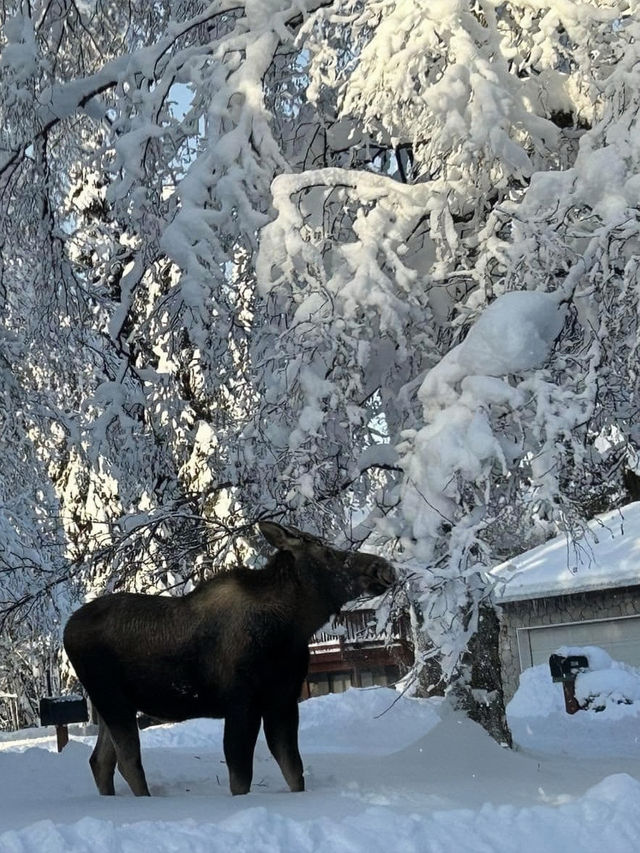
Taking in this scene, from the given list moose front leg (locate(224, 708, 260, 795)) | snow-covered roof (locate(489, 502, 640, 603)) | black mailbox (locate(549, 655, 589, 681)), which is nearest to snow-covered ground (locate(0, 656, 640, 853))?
moose front leg (locate(224, 708, 260, 795))

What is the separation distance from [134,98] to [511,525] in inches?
172

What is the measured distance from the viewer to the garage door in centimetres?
2173

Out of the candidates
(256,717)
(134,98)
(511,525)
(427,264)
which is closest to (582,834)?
(256,717)

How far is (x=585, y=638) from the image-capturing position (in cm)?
2261

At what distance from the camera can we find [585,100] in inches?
344

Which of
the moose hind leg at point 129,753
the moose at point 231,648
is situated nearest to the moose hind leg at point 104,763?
the moose at point 231,648

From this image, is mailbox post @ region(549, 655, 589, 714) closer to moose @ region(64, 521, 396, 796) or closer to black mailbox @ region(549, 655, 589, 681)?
black mailbox @ region(549, 655, 589, 681)

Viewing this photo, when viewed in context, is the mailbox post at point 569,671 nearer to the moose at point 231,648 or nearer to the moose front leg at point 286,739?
the moose front leg at point 286,739

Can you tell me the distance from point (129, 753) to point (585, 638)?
16.4 metres

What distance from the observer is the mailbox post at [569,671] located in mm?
18469

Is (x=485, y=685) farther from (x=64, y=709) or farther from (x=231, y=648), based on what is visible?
(x=64, y=709)

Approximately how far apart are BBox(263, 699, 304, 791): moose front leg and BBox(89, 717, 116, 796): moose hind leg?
1040mm

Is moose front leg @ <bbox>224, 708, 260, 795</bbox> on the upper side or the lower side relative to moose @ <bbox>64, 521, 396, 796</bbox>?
lower

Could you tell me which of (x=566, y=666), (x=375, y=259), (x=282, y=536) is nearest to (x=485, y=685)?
(x=282, y=536)
